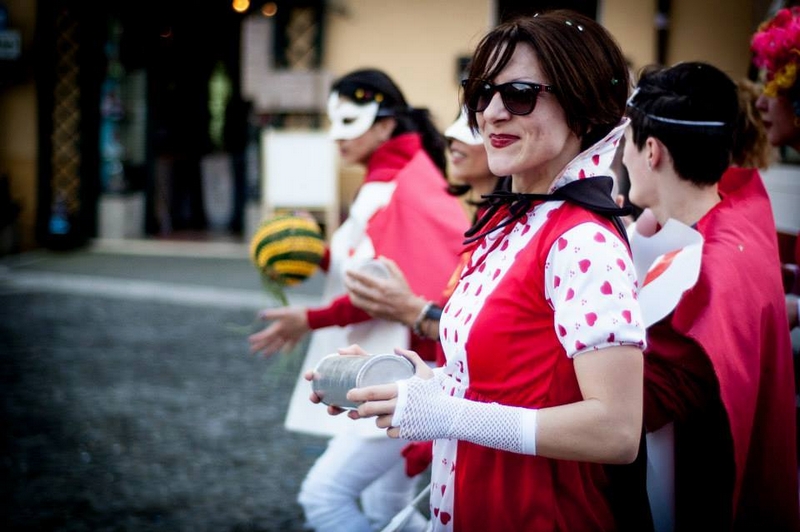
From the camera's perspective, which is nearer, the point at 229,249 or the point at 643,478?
the point at 643,478

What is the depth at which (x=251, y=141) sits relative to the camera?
13.3 metres

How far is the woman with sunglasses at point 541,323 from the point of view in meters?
1.56

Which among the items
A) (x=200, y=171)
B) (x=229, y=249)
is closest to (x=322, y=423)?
(x=229, y=249)

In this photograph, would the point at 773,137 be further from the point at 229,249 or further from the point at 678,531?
the point at 229,249

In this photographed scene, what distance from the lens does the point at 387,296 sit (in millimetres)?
2973

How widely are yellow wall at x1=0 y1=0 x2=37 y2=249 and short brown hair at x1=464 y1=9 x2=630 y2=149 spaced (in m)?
11.9

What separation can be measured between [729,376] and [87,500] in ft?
11.6

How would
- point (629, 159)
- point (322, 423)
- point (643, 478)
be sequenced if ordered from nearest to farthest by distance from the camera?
point (643, 478) < point (629, 159) < point (322, 423)

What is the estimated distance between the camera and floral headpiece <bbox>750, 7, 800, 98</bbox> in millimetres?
2654

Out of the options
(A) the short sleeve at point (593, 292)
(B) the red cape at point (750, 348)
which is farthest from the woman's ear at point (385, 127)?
(A) the short sleeve at point (593, 292)

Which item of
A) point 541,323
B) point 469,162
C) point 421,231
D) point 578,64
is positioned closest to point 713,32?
point 469,162

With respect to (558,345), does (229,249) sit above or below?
below

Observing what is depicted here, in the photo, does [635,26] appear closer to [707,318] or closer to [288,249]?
[288,249]

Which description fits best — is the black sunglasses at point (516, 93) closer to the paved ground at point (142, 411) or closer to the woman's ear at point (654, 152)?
the woman's ear at point (654, 152)
